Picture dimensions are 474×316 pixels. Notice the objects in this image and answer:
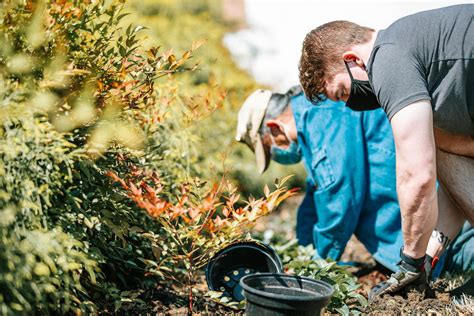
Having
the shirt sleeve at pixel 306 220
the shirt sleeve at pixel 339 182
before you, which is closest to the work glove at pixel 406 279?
the shirt sleeve at pixel 339 182

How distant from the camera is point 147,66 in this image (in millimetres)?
2615

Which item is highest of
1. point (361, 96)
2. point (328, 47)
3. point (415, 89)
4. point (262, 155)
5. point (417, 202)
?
point (328, 47)

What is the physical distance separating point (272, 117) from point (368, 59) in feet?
5.43

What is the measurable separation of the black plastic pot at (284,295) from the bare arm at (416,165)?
1.60 feet

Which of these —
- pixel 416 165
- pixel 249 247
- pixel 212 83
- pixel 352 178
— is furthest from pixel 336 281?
pixel 212 83

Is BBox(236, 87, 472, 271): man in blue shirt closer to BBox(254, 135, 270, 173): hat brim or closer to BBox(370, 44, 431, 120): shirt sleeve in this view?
BBox(254, 135, 270, 173): hat brim

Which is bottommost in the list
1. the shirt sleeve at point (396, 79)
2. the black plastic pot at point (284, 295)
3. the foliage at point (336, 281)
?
the foliage at point (336, 281)

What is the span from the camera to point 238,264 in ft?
9.51

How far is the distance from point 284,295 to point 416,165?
732 mm

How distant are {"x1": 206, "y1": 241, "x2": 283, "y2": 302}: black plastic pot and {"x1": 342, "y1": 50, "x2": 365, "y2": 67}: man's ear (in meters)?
0.94

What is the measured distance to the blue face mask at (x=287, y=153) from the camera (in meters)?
4.09

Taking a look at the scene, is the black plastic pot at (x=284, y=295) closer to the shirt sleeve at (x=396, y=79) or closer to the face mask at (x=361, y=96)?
the shirt sleeve at (x=396, y=79)

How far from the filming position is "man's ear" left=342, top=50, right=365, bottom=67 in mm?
2613

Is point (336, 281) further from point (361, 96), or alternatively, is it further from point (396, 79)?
point (396, 79)
